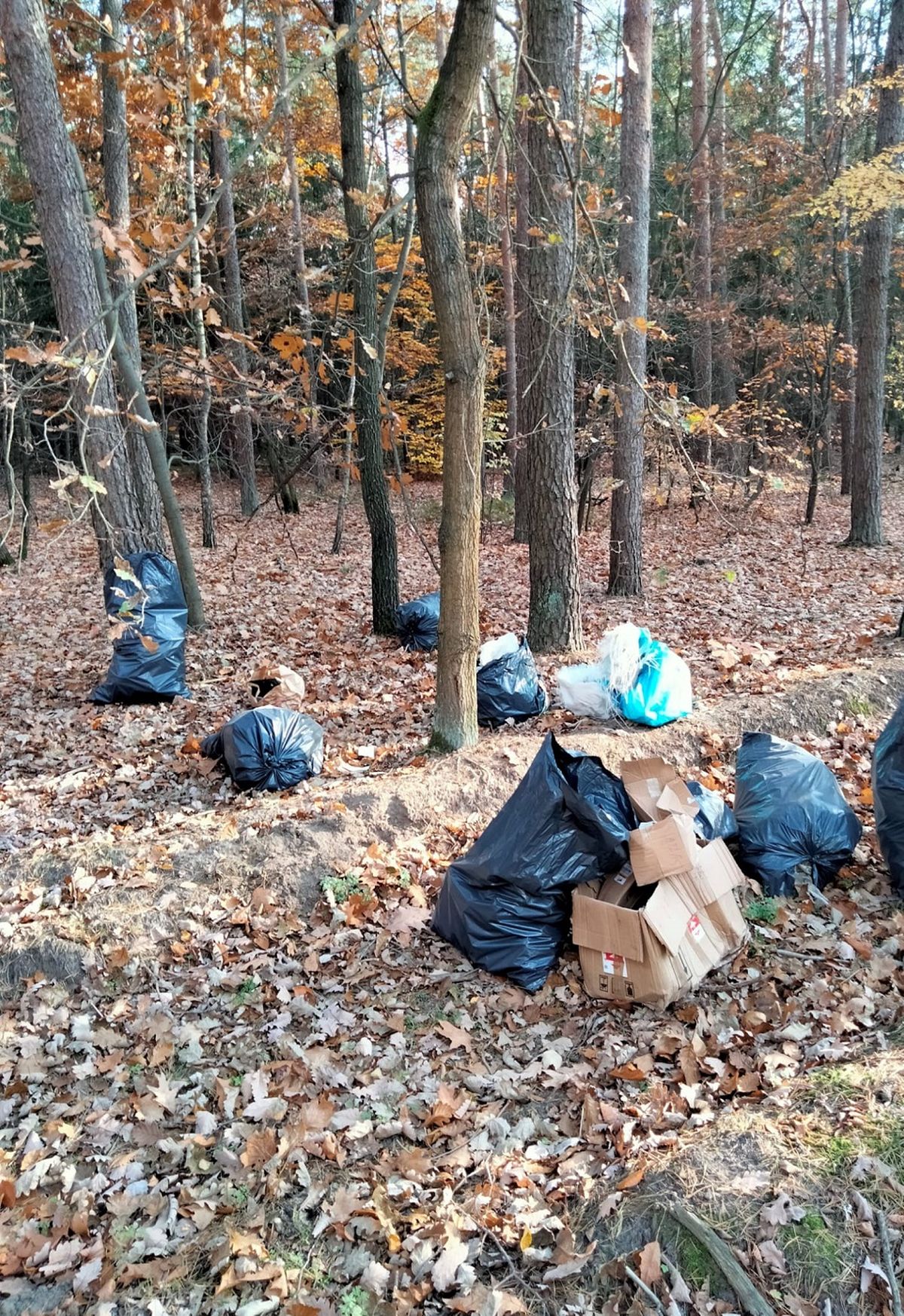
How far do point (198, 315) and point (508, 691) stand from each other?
5.01 meters

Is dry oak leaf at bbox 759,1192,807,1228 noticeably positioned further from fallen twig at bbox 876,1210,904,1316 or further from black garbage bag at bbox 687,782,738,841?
black garbage bag at bbox 687,782,738,841

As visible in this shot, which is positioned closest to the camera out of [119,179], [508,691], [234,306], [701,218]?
[508,691]

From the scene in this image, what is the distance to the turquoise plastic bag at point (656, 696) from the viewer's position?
5.04m

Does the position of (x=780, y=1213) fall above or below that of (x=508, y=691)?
below

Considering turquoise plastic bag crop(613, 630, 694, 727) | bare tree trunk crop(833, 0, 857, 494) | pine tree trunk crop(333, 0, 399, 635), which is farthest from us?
bare tree trunk crop(833, 0, 857, 494)

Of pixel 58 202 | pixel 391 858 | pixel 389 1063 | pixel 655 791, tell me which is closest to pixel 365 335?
pixel 58 202

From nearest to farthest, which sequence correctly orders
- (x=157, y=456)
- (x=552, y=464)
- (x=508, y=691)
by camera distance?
(x=508, y=691) → (x=552, y=464) → (x=157, y=456)

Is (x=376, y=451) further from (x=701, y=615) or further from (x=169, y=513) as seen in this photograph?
(x=701, y=615)

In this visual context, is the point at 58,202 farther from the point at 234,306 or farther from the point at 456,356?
the point at 234,306

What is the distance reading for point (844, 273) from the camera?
14.6m

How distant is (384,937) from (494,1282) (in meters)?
1.55

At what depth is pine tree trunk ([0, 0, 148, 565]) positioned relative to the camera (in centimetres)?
591

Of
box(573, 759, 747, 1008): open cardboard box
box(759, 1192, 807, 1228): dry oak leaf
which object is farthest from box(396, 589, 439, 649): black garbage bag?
box(759, 1192, 807, 1228): dry oak leaf

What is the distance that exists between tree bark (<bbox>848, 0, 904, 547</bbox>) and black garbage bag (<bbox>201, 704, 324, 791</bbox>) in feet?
30.9
